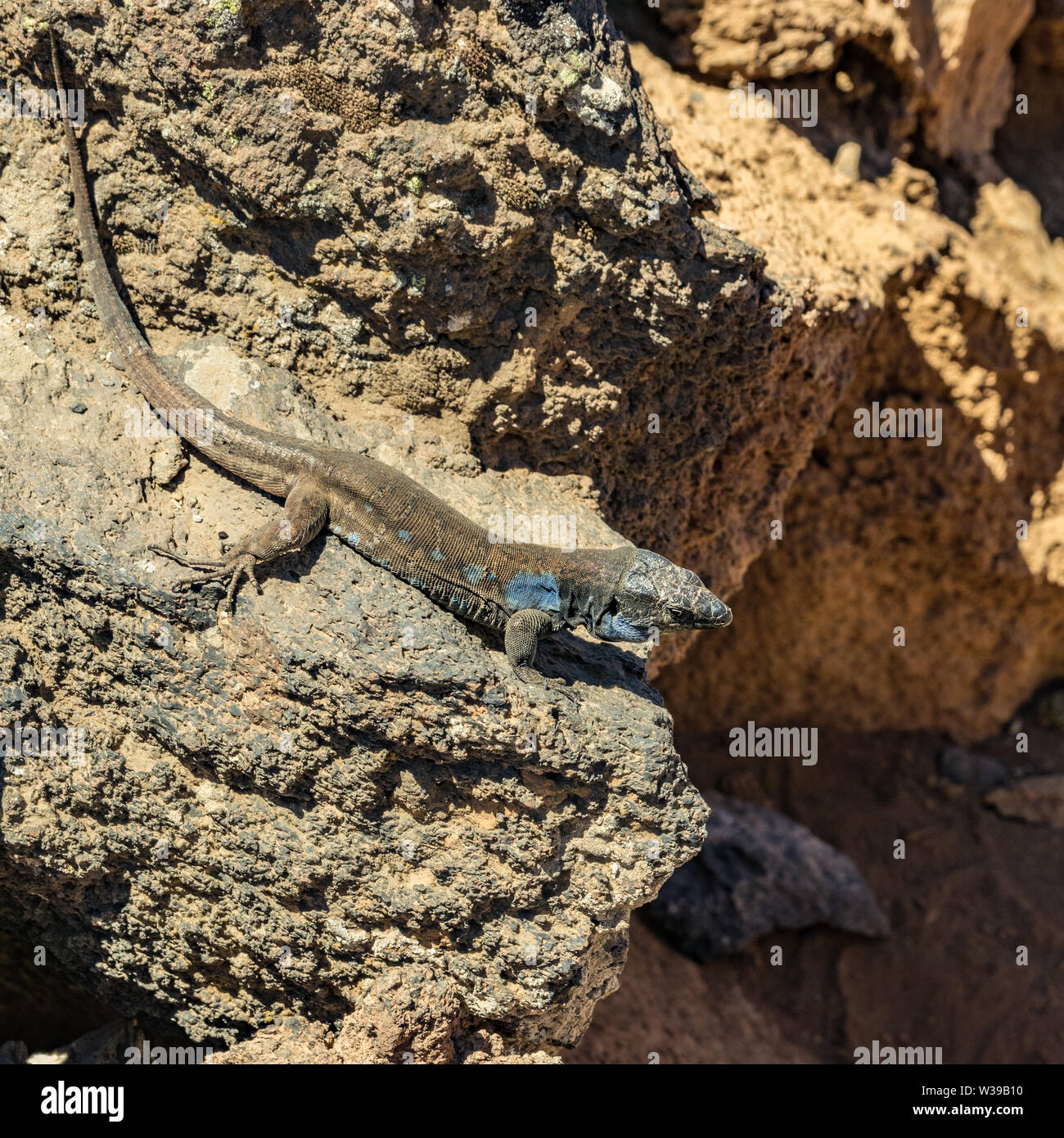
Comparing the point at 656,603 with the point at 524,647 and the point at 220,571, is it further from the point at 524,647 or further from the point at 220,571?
the point at 220,571

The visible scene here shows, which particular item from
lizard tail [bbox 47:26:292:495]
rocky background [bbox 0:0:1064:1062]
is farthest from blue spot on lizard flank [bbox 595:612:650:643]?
lizard tail [bbox 47:26:292:495]

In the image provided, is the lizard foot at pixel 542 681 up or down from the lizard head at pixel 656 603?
down

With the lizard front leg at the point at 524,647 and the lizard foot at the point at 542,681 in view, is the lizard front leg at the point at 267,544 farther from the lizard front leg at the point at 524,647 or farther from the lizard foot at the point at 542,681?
the lizard foot at the point at 542,681

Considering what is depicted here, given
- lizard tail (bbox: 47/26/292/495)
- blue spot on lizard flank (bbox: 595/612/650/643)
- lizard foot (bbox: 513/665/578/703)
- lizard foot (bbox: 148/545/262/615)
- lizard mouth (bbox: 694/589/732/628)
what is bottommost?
lizard foot (bbox: 513/665/578/703)

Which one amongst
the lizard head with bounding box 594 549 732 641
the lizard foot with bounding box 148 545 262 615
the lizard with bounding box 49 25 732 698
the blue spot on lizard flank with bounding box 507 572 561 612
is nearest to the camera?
the lizard foot with bounding box 148 545 262 615

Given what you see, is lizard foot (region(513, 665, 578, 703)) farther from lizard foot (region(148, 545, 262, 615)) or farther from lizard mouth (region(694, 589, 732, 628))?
lizard foot (region(148, 545, 262, 615))

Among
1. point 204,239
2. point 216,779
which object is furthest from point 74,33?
point 216,779

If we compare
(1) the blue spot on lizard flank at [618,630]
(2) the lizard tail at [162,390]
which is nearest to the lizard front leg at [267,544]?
(2) the lizard tail at [162,390]
